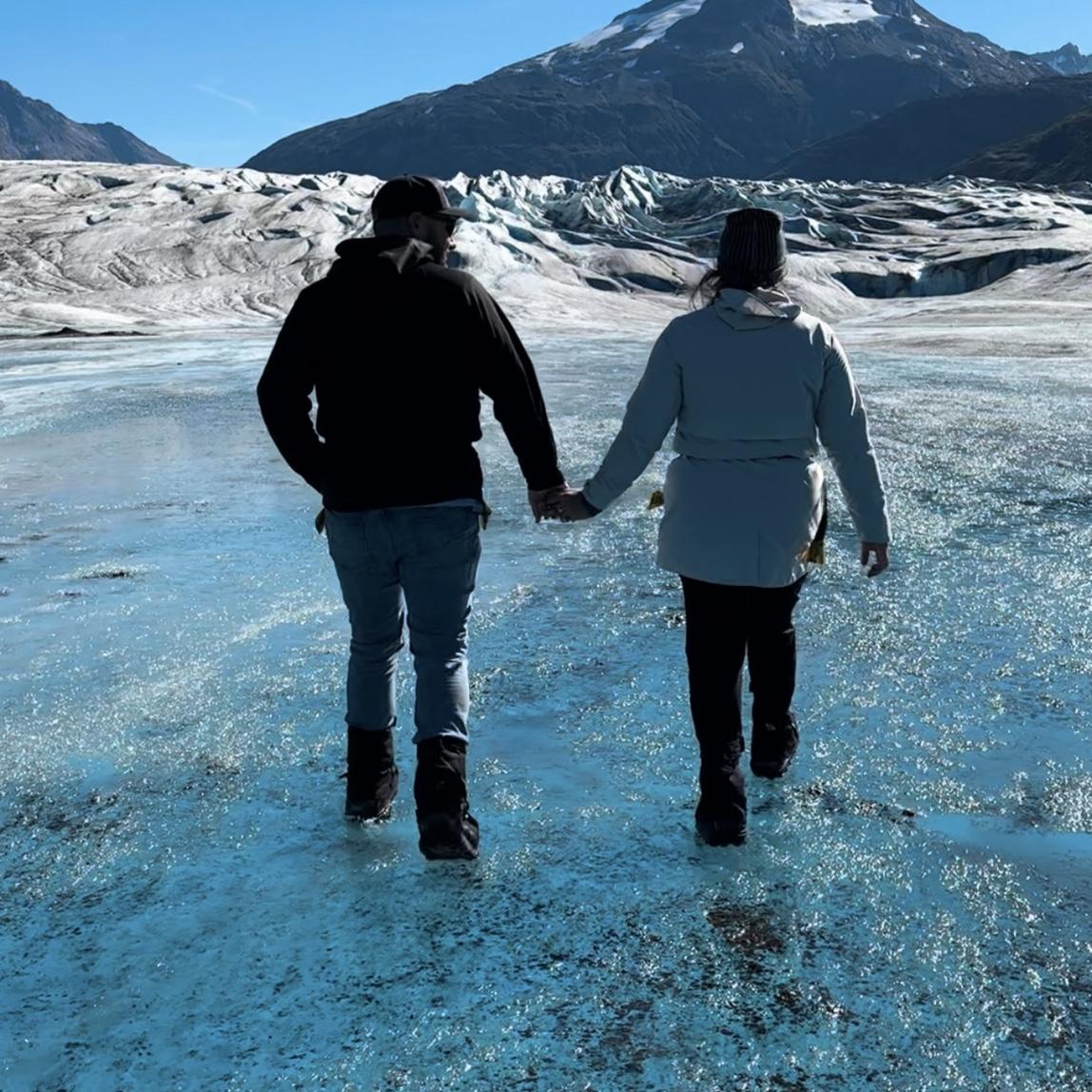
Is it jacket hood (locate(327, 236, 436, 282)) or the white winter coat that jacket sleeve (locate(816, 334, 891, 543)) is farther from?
jacket hood (locate(327, 236, 436, 282))

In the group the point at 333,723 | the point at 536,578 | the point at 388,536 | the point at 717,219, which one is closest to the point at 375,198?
the point at 388,536

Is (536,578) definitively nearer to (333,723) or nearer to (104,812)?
(333,723)

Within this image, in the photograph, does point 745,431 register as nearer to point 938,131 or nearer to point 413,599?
point 413,599

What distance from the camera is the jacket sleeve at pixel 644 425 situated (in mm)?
2895

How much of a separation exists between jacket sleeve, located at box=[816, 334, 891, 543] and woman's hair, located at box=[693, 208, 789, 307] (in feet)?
0.81

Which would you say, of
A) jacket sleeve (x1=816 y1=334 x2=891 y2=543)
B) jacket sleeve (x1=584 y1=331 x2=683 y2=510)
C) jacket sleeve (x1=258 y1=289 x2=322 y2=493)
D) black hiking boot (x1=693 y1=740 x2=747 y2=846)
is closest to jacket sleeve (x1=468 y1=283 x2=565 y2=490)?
jacket sleeve (x1=584 y1=331 x2=683 y2=510)

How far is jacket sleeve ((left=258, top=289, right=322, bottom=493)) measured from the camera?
282 cm

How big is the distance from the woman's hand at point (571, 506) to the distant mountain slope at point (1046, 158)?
88654 mm

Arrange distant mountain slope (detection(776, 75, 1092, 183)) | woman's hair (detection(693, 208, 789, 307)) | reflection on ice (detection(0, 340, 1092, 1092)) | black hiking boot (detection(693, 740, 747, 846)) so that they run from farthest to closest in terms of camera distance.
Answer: distant mountain slope (detection(776, 75, 1092, 183)), black hiking boot (detection(693, 740, 747, 846)), woman's hair (detection(693, 208, 789, 307)), reflection on ice (detection(0, 340, 1092, 1092))

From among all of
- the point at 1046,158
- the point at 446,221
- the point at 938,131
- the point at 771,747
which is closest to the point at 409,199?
the point at 446,221

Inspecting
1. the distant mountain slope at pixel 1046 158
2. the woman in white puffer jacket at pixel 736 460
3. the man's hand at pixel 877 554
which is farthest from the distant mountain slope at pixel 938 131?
the woman in white puffer jacket at pixel 736 460

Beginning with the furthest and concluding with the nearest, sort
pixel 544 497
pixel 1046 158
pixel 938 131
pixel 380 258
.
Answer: pixel 938 131
pixel 1046 158
pixel 544 497
pixel 380 258

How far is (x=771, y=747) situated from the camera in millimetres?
3361

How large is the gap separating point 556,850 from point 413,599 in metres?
0.76
